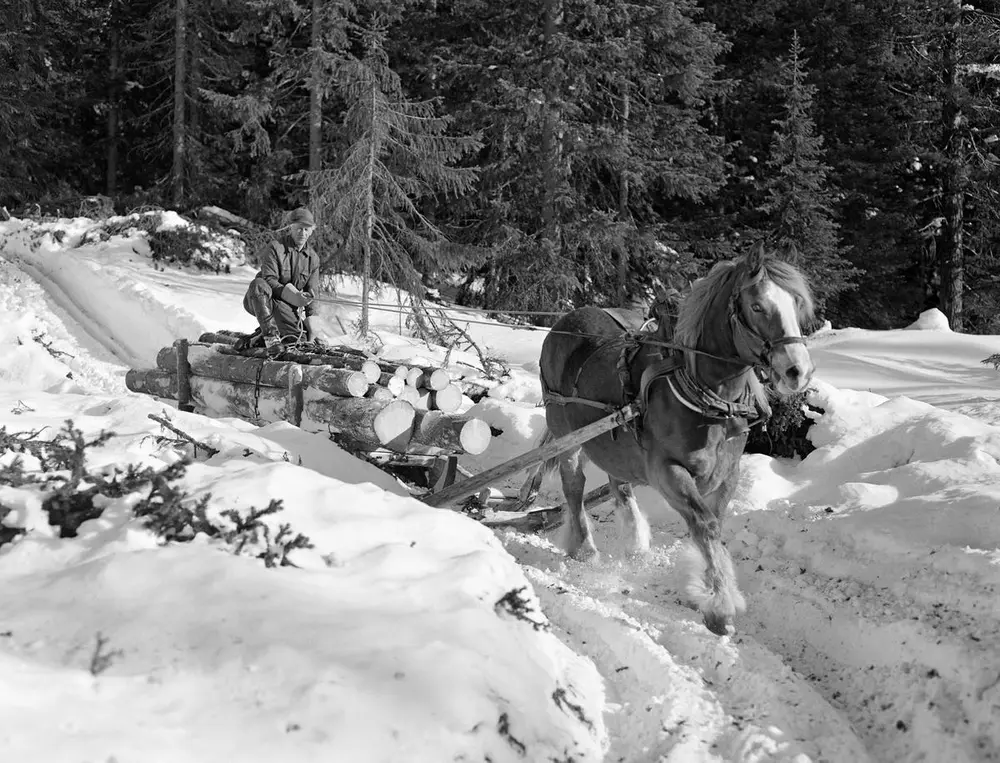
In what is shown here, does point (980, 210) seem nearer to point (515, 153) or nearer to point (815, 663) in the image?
point (515, 153)

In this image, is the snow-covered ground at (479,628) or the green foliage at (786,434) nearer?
the snow-covered ground at (479,628)

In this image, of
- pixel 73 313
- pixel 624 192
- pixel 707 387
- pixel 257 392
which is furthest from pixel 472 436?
pixel 624 192

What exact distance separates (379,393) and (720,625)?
161 inches

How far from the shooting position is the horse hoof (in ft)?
13.2

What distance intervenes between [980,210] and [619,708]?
21405 millimetres

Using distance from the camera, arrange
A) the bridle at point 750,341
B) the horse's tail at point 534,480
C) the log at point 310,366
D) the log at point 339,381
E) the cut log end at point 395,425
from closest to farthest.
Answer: the bridle at point 750,341 < the horse's tail at point 534,480 < the cut log end at point 395,425 < the log at point 339,381 < the log at point 310,366

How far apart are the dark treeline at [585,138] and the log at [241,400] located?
5294mm

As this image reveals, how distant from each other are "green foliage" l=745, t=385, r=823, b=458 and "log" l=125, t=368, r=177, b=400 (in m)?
6.50

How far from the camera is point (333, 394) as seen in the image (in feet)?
23.8

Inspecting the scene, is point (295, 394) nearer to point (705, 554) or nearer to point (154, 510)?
point (154, 510)

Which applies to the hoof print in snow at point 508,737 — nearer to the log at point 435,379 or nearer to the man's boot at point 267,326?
the log at point 435,379

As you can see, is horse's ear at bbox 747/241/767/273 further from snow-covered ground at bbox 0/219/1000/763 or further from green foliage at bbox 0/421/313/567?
green foliage at bbox 0/421/313/567

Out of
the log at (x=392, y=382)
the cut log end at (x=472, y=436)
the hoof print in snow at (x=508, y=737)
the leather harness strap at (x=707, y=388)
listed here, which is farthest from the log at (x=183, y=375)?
the hoof print in snow at (x=508, y=737)

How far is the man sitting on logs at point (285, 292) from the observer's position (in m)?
8.21
